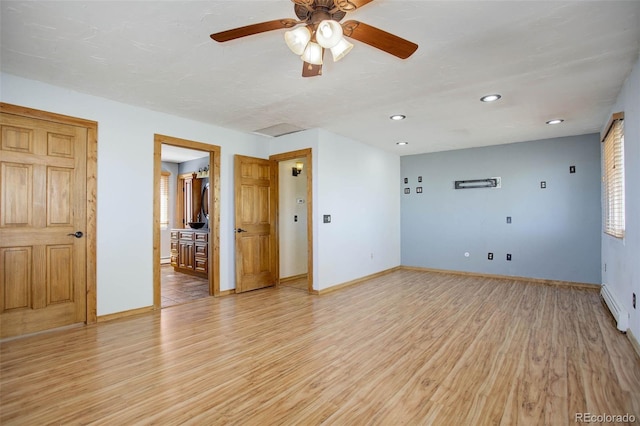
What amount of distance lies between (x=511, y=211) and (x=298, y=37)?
5.29m

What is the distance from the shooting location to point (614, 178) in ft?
12.5

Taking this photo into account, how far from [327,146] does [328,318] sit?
100 inches

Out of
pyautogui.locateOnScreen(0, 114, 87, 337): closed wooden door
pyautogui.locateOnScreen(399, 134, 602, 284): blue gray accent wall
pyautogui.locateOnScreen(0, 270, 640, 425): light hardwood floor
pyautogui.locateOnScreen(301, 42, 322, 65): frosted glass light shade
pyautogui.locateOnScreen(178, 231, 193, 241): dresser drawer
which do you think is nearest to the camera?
pyautogui.locateOnScreen(0, 270, 640, 425): light hardwood floor

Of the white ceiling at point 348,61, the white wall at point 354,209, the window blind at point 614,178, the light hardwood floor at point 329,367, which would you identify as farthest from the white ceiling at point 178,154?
the window blind at point 614,178

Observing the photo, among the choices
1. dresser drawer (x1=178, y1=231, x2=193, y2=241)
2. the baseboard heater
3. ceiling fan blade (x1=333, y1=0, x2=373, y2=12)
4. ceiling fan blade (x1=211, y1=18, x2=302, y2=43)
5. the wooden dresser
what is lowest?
the baseboard heater

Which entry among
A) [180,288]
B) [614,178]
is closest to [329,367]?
Answer: [180,288]

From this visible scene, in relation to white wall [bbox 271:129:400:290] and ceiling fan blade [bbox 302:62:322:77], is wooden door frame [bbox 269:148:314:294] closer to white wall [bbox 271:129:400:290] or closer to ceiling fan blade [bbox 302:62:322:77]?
white wall [bbox 271:129:400:290]

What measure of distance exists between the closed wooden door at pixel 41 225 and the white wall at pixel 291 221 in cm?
289

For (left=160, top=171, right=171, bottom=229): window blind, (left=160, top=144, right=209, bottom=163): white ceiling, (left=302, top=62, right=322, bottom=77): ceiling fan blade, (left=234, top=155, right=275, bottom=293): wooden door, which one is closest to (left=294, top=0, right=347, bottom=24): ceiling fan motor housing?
(left=302, top=62, right=322, bottom=77): ceiling fan blade

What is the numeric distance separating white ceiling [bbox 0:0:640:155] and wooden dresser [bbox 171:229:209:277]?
266cm

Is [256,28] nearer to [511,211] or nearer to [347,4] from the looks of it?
[347,4]

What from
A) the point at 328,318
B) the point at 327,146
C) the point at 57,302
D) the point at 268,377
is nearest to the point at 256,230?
the point at 327,146

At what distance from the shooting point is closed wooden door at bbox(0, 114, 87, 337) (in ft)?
9.80

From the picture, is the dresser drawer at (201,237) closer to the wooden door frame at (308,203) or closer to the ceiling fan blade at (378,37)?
the wooden door frame at (308,203)
